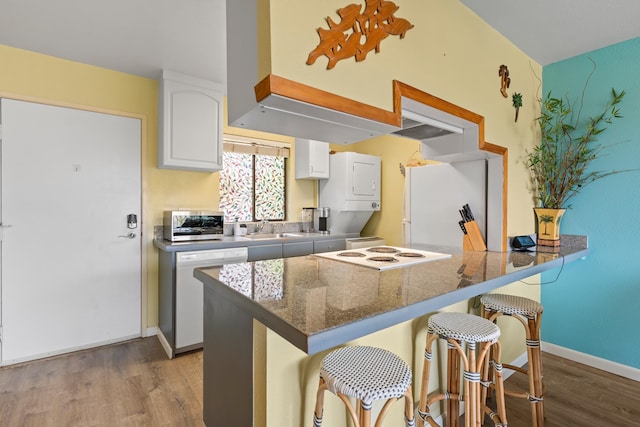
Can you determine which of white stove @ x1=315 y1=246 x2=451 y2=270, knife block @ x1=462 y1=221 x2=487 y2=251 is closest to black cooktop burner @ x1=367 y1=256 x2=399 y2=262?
white stove @ x1=315 y1=246 x2=451 y2=270

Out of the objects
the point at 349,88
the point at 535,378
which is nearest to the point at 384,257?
the point at 349,88

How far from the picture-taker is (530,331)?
1.71m

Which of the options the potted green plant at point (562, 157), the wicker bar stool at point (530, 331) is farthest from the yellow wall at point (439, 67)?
the wicker bar stool at point (530, 331)

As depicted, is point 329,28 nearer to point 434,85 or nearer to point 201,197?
point 434,85

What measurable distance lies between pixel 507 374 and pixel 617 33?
2.56m

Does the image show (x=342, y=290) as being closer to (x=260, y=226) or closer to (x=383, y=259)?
(x=383, y=259)

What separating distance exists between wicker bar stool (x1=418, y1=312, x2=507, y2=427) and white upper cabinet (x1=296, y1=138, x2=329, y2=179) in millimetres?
2636

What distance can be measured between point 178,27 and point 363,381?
2.52 meters

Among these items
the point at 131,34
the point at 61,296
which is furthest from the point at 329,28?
the point at 61,296

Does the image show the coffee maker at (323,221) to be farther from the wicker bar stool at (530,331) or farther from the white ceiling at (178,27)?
the wicker bar stool at (530,331)

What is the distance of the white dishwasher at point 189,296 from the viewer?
2.60m

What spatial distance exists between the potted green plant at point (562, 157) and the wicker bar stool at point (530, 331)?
0.94 metres

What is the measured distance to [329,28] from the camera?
124 centimetres

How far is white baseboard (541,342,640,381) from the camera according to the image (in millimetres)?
2252
